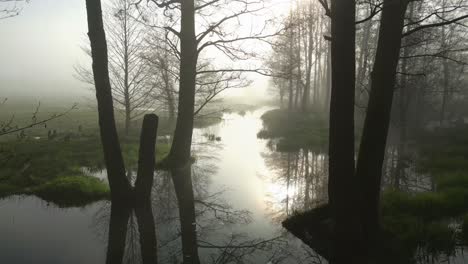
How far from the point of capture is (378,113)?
5594 millimetres

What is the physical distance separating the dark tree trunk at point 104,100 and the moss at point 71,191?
4.07 ft

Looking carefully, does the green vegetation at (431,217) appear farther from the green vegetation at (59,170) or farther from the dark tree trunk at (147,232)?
the green vegetation at (59,170)

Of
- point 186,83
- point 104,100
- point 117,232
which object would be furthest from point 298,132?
point 117,232

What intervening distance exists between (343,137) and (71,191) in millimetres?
7273

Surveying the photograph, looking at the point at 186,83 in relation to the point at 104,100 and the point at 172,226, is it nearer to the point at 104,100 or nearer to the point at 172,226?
the point at 104,100

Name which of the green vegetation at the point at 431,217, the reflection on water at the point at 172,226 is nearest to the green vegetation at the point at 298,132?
the reflection on water at the point at 172,226

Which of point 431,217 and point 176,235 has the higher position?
point 431,217

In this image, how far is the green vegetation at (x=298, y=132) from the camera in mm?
18109

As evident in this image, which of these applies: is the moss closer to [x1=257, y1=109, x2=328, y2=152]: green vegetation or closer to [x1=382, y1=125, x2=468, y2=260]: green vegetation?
[x1=382, y1=125, x2=468, y2=260]: green vegetation

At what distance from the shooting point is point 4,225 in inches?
270

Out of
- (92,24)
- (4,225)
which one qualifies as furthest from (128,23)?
(4,225)

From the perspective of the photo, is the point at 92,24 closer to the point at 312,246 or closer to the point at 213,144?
the point at 312,246

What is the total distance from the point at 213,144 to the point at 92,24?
1264 cm

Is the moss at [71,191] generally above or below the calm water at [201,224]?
above
